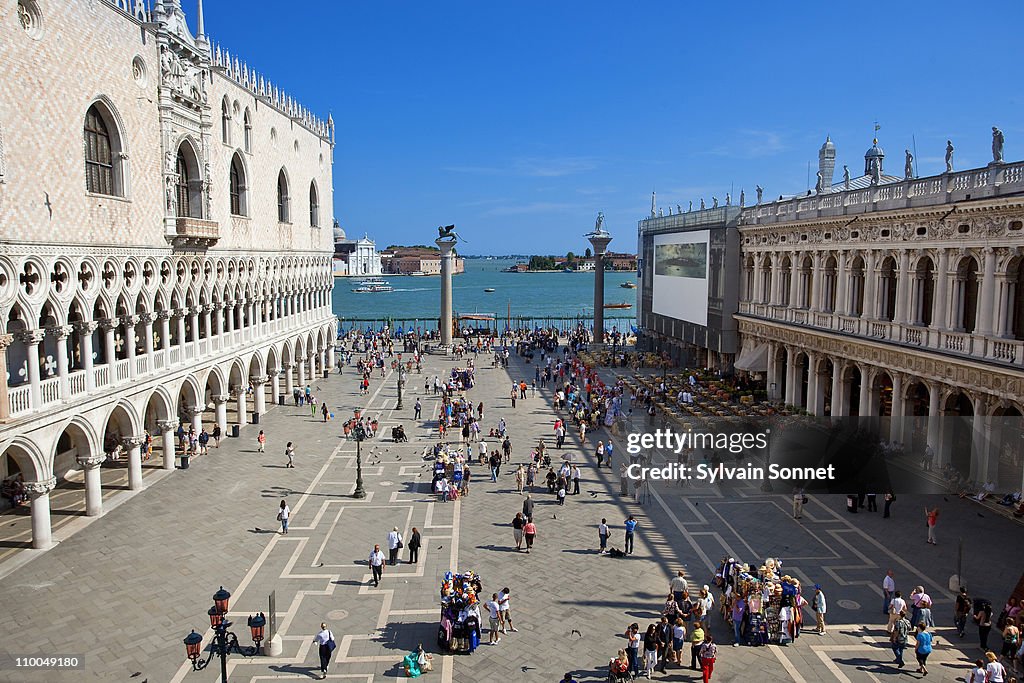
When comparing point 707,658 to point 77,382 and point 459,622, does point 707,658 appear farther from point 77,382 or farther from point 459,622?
point 77,382

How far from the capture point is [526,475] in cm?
2359

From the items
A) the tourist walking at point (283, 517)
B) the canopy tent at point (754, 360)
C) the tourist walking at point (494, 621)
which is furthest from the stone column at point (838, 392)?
the tourist walking at point (283, 517)

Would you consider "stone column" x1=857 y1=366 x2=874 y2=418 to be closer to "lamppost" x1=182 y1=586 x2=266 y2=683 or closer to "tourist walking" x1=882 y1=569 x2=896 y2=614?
"tourist walking" x1=882 y1=569 x2=896 y2=614

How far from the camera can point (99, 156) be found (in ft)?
69.5

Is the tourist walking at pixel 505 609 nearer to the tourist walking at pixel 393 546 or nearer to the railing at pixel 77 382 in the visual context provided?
the tourist walking at pixel 393 546

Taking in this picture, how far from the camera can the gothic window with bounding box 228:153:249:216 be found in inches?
1262

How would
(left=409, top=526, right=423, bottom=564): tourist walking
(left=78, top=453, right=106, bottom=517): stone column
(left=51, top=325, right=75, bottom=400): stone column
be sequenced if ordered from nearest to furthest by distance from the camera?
(left=409, top=526, right=423, bottom=564): tourist walking, (left=51, top=325, right=75, bottom=400): stone column, (left=78, top=453, right=106, bottom=517): stone column

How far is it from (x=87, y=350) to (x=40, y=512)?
14.6ft

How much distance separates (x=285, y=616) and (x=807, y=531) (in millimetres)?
13122

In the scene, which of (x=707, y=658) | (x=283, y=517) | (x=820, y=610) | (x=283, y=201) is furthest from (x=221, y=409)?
(x=820, y=610)

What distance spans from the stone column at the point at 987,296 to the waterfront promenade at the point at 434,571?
200 inches

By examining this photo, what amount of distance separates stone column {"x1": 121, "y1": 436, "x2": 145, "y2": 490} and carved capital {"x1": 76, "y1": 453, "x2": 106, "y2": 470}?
1.79 meters

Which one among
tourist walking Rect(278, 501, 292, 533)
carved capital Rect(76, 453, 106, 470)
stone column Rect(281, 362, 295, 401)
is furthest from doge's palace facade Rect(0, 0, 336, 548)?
tourist walking Rect(278, 501, 292, 533)

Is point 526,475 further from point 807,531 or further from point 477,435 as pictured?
point 807,531
